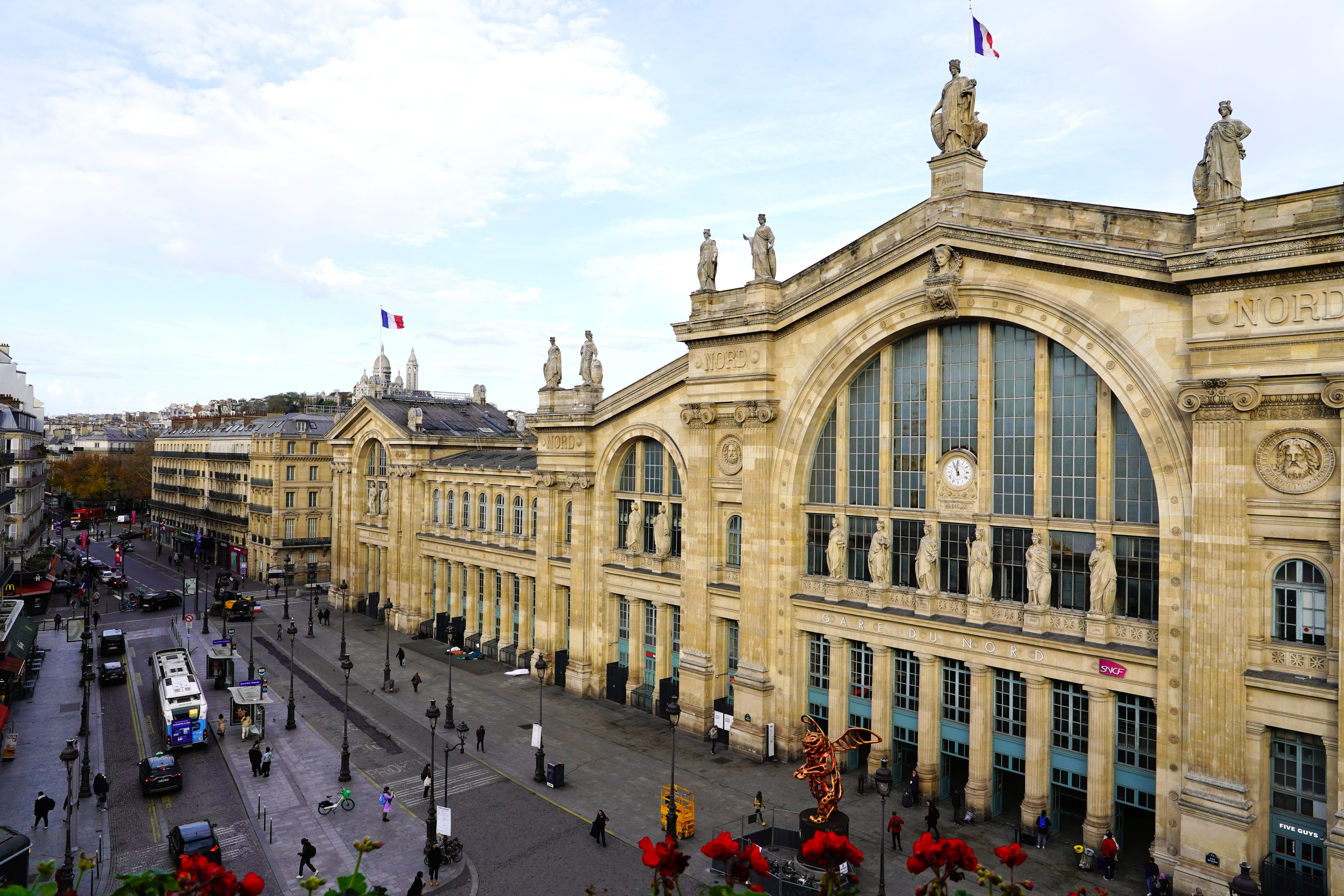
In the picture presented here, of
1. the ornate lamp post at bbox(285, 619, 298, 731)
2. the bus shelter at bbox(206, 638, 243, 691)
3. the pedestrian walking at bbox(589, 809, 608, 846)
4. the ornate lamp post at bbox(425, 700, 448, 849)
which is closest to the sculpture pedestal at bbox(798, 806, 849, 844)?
the pedestrian walking at bbox(589, 809, 608, 846)

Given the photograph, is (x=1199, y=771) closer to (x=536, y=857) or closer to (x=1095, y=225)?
(x=1095, y=225)

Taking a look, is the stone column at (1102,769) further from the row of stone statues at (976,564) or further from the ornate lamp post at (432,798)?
the ornate lamp post at (432,798)

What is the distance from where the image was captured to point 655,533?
45.5m

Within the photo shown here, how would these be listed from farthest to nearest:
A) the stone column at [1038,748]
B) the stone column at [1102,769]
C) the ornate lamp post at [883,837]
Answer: the stone column at [1038,748], the stone column at [1102,769], the ornate lamp post at [883,837]

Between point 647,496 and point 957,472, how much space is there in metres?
18.2

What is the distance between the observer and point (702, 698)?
4059cm

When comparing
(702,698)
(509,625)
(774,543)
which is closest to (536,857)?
(702,698)

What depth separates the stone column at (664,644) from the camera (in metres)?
44.6

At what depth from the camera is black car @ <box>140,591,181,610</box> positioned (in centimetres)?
7462

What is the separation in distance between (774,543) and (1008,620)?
10600mm

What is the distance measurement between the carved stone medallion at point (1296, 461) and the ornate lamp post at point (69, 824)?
37.4 meters

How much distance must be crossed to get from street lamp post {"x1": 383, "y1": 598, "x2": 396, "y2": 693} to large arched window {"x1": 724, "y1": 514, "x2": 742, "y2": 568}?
2235cm

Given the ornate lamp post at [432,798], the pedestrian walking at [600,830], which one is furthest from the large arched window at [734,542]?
the ornate lamp post at [432,798]

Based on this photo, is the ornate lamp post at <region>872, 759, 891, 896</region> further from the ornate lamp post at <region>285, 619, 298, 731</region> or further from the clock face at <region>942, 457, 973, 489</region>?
the ornate lamp post at <region>285, 619, 298, 731</region>
